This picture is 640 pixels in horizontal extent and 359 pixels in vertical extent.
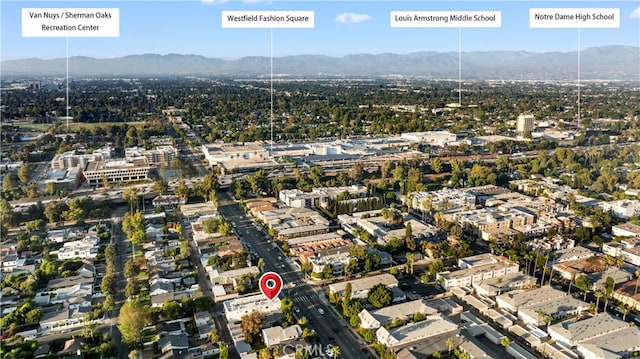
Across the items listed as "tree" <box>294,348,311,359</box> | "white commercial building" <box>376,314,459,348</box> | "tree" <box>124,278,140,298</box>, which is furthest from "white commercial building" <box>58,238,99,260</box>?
"white commercial building" <box>376,314,459,348</box>

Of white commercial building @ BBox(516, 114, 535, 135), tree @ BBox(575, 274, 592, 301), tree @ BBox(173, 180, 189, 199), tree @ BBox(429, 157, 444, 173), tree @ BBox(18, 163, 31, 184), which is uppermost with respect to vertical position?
white commercial building @ BBox(516, 114, 535, 135)

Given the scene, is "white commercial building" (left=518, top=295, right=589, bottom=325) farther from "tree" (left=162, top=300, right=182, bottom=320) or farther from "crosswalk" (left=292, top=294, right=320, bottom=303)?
"tree" (left=162, top=300, right=182, bottom=320)

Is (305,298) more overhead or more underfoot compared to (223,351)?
more overhead

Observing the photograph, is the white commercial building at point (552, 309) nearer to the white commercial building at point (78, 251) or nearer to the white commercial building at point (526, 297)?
the white commercial building at point (526, 297)

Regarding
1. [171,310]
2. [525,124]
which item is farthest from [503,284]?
[525,124]

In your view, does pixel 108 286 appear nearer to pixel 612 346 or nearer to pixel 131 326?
pixel 131 326

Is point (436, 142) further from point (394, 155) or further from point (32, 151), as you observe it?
point (32, 151)

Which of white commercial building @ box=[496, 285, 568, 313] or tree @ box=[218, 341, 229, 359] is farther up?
white commercial building @ box=[496, 285, 568, 313]
